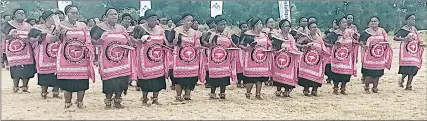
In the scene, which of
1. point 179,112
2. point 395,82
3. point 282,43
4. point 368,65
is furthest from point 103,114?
point 395,82

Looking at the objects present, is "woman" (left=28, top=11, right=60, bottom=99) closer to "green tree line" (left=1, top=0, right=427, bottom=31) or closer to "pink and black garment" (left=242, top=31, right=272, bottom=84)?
"pink and black garment" (left=242, top=31, right=272, bottom=84)

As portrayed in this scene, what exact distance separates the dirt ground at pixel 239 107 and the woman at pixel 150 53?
0.37 metres

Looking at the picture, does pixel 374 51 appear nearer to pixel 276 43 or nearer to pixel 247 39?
pixel 276 43

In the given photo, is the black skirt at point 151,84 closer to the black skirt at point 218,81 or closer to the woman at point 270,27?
the black skirt at point 218,81

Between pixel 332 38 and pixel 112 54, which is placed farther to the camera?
pixel 332 38

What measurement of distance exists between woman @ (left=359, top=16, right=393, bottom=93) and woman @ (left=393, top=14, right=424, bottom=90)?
37 centimetres

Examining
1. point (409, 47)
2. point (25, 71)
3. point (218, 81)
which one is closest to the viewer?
point (218, 81)

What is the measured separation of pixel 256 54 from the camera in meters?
8.62

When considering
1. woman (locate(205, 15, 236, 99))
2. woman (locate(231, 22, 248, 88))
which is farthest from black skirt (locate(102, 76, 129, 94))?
woman (locate(231, 22, 248, 88))

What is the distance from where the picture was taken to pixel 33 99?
867cm

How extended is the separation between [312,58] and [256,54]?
0.98 metres

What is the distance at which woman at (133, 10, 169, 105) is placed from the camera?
7.64m

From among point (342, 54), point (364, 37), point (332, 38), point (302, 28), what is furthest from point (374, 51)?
point (302, 28)

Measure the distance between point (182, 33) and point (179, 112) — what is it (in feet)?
4.44
